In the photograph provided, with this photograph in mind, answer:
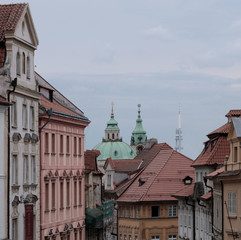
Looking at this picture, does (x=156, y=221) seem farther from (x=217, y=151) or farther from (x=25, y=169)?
(x=25, y=169)

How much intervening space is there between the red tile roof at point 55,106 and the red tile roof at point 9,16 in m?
7.68

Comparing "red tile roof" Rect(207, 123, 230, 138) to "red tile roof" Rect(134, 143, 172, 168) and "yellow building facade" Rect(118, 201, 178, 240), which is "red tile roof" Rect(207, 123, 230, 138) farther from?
"red tile roof" Rect(134, 143, 172, 168)

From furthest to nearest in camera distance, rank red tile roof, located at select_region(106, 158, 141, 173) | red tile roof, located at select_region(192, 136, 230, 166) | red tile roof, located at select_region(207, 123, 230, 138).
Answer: red tile roof, located at select_region(106, 158, 141, 173)
red tile roof, located at select_region(192, 136, 230, 166)
red tile roof, located at select_region(207, 123, 230, 138)

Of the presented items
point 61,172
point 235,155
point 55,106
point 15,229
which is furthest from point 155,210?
point 15,229

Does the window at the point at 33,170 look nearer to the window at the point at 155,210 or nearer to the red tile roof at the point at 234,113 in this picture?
the red tile roof at the point at 234,113

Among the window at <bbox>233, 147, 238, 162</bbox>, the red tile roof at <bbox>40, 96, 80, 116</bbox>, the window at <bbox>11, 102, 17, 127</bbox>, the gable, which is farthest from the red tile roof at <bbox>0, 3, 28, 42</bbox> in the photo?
the window at <bbox>233, 147, 238, 162</bbox>

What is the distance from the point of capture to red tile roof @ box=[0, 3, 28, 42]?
A: 56.4 metres

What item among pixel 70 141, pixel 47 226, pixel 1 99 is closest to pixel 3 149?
pixel 1 99

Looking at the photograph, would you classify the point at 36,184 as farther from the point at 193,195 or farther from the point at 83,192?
the point at 193,195

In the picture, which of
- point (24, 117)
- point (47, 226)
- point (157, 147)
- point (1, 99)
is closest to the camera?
point (1, 99)

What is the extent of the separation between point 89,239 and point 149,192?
28241mm

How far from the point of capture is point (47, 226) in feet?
211

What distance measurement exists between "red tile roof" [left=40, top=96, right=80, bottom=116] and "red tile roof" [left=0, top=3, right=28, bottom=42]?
25.2 ft

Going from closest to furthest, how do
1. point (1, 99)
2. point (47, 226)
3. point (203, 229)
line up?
point (1, 99) → point (47, 226) → point (203, 229)
